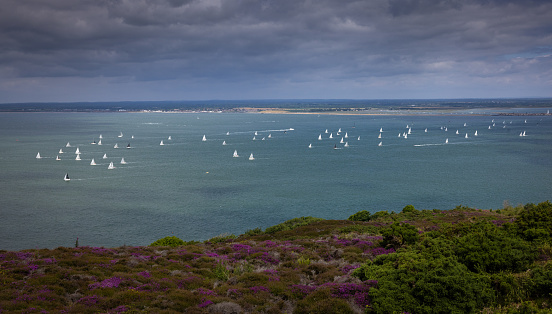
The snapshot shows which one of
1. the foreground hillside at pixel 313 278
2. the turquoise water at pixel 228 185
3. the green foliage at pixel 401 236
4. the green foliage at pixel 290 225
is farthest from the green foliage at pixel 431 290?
the turquoise water at pixel 228 185

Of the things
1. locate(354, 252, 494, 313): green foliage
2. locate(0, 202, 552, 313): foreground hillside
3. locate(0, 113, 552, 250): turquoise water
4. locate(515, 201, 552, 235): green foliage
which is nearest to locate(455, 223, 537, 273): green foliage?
locate(0, 202, 552, 313): foreground hillside

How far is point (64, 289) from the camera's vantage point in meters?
17.8

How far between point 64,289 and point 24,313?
293 centimetres

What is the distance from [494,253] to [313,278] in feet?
28.4

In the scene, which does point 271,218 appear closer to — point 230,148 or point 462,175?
point 462,175

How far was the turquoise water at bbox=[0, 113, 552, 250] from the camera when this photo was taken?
5678cm

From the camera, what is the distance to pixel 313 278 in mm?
19906

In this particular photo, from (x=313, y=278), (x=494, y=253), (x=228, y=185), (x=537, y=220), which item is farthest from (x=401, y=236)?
(x=228, y=185)

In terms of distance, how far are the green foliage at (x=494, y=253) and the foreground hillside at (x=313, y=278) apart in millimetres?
50

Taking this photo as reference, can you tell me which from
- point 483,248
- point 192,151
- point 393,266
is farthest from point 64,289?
point 192,151

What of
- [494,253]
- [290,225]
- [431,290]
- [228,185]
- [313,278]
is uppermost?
[494,253]

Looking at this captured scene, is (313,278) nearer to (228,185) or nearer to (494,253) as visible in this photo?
(494,253)

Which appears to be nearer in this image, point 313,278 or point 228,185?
point 313,278

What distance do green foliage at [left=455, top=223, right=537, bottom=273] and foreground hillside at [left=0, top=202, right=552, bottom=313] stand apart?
0.16 ft
